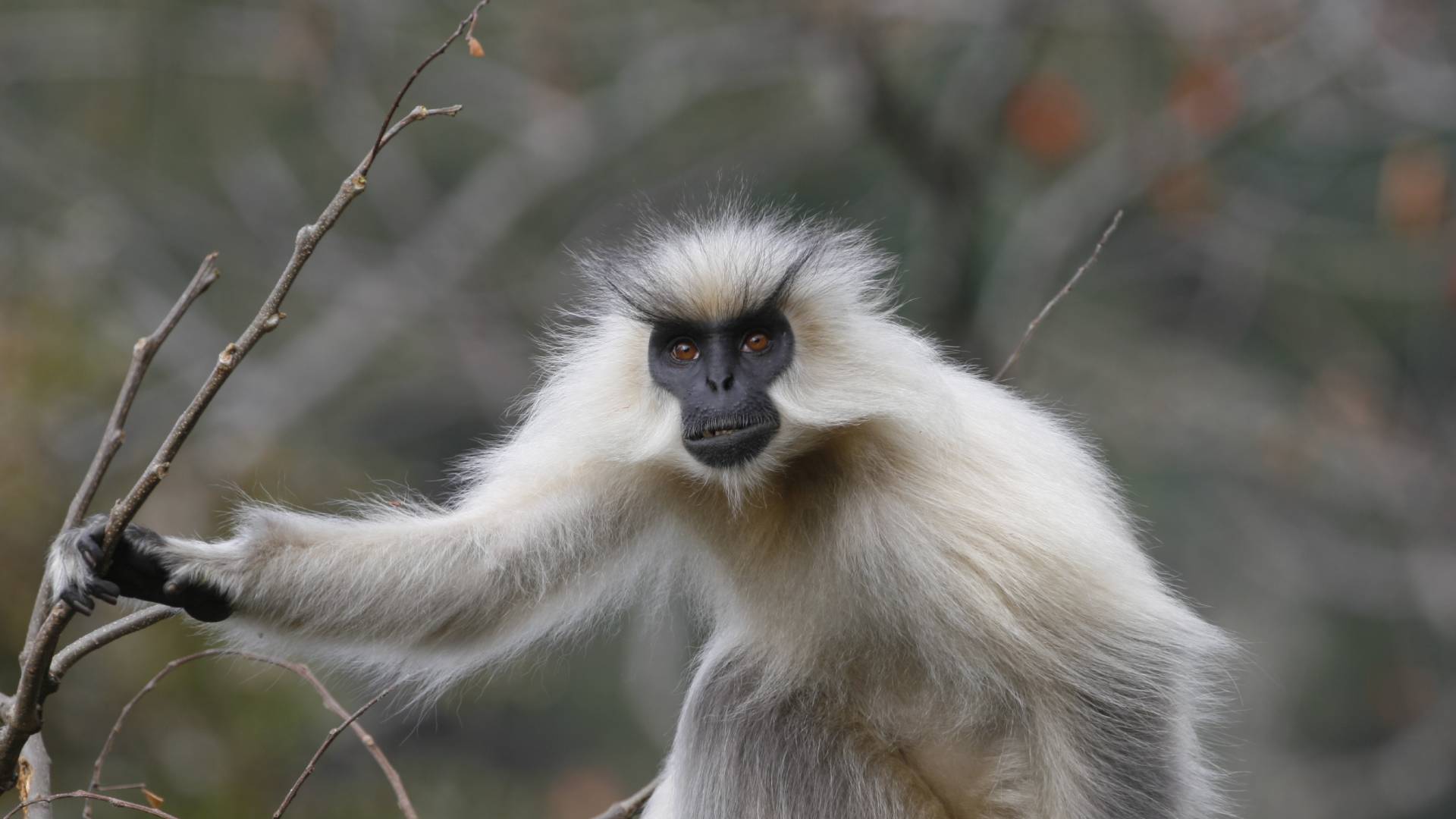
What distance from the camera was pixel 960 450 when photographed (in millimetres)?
3328

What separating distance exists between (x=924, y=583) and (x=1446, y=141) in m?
7.92

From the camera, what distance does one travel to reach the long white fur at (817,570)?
10.7 feet

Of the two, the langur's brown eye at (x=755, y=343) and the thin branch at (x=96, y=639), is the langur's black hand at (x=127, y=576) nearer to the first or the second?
the thin branch at (x=96, y=639)

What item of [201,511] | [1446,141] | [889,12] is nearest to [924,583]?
[201,511]

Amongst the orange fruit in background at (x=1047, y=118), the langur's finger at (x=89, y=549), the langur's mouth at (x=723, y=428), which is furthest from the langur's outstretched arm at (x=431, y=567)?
the orange fruit in background at (x=1047, y=118)

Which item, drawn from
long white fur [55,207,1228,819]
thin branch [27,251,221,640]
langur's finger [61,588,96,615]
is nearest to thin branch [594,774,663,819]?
long white fur [55,207,1228,819]

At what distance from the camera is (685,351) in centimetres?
331

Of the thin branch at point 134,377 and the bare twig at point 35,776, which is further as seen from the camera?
the bare twig at point 35,776

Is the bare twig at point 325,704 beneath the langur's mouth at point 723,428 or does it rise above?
beneath

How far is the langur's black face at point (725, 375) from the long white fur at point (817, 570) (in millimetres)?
38

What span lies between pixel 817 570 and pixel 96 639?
57.7 inches

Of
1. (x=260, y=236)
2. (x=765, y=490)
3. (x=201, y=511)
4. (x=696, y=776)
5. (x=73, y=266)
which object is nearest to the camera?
(x=765, y=490)

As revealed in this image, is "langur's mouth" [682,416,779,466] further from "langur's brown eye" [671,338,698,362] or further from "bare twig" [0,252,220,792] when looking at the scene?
"bare twig" [0,252,220,792]

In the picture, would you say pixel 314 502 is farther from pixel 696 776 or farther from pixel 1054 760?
pixel 1054 760
